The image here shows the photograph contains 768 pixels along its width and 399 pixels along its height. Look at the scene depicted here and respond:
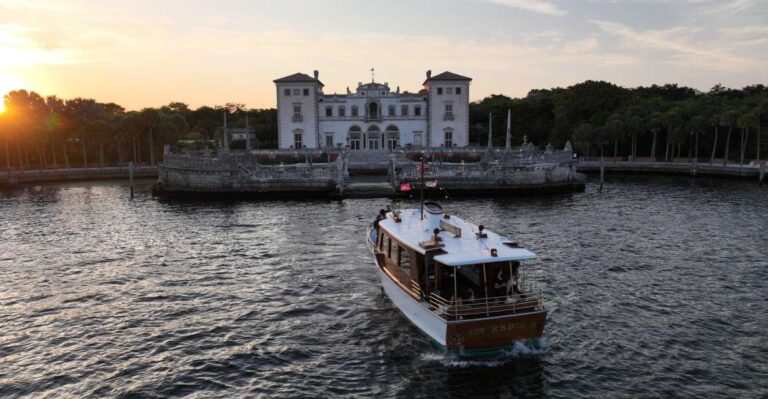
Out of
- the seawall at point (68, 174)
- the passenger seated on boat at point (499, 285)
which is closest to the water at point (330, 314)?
the passenger seated on boat at point (499, 285)

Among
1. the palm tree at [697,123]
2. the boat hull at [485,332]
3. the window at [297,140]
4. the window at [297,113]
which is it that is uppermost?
the window at [297,113]

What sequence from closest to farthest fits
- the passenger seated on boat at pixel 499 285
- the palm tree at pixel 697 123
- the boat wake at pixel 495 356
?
the boat wake at pixel 495 356 < the passenger seated on boat at pixel 499 285 < the palm tree at pixel 697 123

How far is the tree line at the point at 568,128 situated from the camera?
260ft

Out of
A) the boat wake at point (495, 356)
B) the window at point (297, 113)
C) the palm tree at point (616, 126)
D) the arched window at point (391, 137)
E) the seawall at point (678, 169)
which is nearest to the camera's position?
the boat wake at point (495, 356)

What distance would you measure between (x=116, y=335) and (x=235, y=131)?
97743mm

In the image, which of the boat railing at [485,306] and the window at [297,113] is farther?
the window at [297,113]

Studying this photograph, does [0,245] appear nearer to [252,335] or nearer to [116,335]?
[116,335]

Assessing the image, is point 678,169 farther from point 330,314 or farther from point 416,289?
point 416,289

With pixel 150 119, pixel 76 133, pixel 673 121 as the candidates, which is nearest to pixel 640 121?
pixel 673 121

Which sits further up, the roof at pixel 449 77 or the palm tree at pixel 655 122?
the roof at pixel 449 77

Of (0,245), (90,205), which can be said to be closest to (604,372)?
(0,245)

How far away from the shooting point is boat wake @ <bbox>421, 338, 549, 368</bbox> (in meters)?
16.5

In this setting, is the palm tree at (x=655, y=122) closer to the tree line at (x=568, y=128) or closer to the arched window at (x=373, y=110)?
the tree line at (x=568, y=128)

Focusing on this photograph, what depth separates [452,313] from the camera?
53.0 feet
